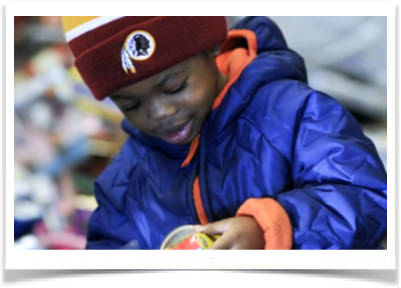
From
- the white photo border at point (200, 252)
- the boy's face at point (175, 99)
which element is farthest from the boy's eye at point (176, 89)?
the white photo border at point (200, 252)

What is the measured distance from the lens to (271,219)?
43.1 inches

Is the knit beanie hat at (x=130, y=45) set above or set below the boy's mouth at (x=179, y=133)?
above

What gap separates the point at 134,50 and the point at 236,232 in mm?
358

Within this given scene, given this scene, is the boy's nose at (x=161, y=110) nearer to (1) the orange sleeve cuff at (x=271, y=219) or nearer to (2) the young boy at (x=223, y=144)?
(2) the young boy at (x=223, y=144)

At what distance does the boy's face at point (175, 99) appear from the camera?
1165 mm

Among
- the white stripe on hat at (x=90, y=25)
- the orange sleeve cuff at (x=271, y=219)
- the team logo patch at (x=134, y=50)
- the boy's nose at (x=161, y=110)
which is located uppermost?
the white stripe on hat at (x=90, y=25)

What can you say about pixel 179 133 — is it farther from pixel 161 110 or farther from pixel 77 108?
pixel 77 108

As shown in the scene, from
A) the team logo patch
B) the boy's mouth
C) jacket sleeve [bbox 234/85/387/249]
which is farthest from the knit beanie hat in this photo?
jacket sleeve [bbox 234/85/387/249]

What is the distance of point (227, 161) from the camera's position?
1.21m

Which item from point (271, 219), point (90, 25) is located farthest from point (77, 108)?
point (271, 219)

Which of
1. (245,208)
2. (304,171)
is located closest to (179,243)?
(245,208)

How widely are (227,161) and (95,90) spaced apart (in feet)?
0.88

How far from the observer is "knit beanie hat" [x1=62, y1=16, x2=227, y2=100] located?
1140 millimetres
